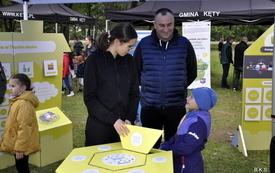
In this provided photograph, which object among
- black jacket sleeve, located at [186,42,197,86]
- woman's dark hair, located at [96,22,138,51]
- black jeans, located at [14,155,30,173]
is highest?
woman's dark hair, located at [96,22,138,51]

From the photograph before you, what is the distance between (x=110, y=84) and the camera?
6.46 ft

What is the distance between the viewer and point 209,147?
4355 millimetres

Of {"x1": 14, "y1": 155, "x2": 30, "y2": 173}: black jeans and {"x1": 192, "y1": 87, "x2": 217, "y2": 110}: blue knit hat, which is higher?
{"x1": 192, "y1": 87, "x2": 217, "y2": 110}: blue knit hat

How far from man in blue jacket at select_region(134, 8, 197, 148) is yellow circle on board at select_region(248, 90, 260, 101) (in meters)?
1.80

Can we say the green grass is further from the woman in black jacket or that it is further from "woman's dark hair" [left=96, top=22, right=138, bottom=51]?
"woman's dark hair" [left=96, top=22, right=138, bottom=51]

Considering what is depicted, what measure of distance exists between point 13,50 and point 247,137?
3229mm

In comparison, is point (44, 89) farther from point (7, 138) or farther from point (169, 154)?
point (169, 154)

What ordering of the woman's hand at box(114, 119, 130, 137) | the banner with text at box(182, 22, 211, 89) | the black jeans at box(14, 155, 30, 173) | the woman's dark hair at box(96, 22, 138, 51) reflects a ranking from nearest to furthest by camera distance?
1. the woman's hand at box(114, 119, 130, 137)
2. the woman's dark hair at box(96, 22, 138, 51)
3. the black jeans at box(14, 155, 30, 173)
4. the banner with text at box(182, 22, 211, 89)

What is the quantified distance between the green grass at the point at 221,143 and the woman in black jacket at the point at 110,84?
1758 mm

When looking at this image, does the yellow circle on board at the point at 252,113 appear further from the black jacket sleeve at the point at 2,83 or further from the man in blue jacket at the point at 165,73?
the black jacket sleeve at the point at 2,83


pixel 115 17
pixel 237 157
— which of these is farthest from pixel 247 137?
pixel 115 17

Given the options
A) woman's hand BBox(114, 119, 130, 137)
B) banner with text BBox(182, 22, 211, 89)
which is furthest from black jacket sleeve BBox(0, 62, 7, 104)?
banner with text BBox(182, 22, 211, 89)

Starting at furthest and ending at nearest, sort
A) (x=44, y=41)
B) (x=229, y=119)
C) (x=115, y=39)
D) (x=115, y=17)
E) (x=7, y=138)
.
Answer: (x=115, y=17) → (x=229, y=119) → (x=44, y=41) → (x=7, y=138) → (x=115, y=39)

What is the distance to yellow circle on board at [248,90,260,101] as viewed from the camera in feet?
13.4
